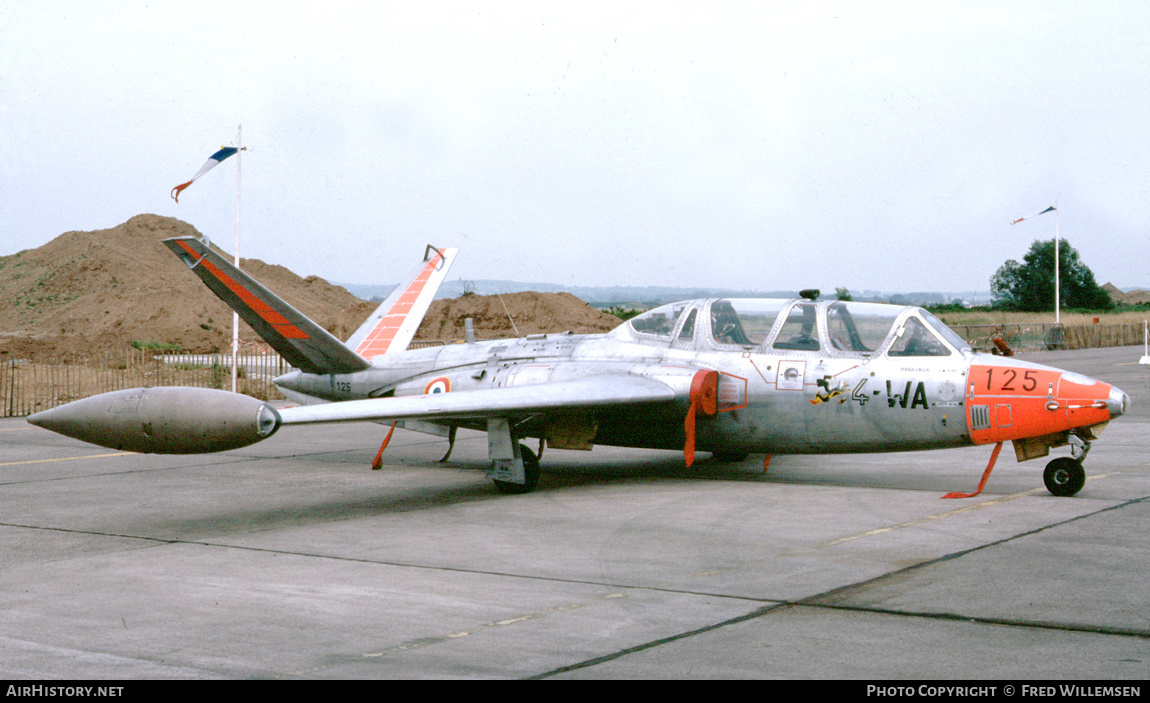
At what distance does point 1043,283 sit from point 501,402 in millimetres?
117492

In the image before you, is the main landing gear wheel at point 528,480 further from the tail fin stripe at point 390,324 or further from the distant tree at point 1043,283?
the distant tree at point 1043,283

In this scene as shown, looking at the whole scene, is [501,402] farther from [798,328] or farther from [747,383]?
[798,328]

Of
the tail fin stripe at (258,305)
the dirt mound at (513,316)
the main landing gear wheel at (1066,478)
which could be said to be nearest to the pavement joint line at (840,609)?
the main landing gear wheel at (1066,478)

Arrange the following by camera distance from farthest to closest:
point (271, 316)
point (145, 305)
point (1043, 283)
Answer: point (1043, 283) → point (145, 305) → point (271, 316)

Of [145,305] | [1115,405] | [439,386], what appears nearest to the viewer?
[1115,405]

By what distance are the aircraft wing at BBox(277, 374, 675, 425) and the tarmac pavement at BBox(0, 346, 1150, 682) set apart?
108 centimetres

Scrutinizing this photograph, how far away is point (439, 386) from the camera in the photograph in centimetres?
1486

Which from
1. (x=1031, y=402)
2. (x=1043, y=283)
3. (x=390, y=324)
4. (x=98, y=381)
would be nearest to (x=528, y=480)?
(x=390, y=324)

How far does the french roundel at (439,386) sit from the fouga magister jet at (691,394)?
0.04 metres

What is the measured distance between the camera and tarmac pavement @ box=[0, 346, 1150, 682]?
230 inches

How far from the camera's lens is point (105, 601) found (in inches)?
291

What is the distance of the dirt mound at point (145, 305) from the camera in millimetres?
62750
